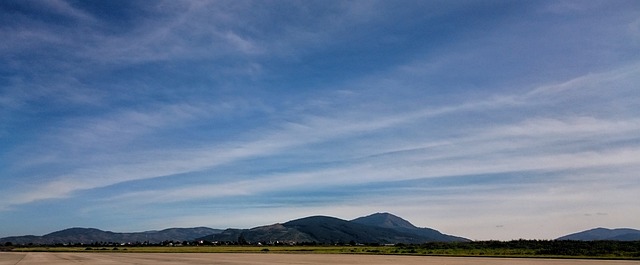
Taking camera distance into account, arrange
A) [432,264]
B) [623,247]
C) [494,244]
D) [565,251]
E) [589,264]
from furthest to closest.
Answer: [494,244], [623,247], [565,251], [432,264], [589,264]

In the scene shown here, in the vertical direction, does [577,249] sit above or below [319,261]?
above

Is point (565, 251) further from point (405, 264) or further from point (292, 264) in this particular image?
point (292, 264)

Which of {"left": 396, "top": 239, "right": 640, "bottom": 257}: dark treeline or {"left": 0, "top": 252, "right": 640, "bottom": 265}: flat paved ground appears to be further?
{"left": 396, "top": 239, "right": 640, "bottom": 257}: dark treeline

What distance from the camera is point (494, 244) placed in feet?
403

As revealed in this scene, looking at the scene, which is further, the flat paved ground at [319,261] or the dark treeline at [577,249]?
the dark treeline at [577,249]

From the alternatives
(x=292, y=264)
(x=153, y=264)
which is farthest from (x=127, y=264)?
(x=292, y=264)

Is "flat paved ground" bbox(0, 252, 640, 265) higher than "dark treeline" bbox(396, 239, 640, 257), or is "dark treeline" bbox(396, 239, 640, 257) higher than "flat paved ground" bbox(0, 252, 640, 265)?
"dark treeline" bbox(396, 239, 640, 257)

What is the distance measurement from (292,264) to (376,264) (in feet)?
29.2

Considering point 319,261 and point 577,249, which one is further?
point 577,249

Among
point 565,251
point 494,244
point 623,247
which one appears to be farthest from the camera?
point 494,244

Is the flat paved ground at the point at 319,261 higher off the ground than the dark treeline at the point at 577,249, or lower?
lower

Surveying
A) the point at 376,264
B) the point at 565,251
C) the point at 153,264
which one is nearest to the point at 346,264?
the point at 376,264

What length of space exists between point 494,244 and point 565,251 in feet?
119

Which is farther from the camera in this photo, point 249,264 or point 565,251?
point 565,251
